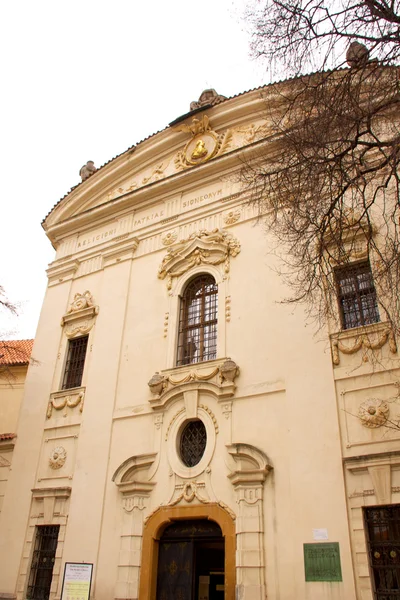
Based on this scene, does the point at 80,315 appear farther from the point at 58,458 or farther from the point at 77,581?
the point at 77,581

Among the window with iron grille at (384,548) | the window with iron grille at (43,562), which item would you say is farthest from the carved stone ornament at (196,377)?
the window with iron grille at (43,562)

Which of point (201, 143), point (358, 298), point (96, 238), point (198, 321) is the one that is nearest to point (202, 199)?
point (201, 143)

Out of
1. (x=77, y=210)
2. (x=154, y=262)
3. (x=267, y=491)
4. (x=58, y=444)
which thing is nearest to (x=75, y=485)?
(x=58, y=444)

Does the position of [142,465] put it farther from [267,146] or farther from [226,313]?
[267,146]

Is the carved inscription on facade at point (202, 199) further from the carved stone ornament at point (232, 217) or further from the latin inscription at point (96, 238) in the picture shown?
the latin inscription at point (96, 238)

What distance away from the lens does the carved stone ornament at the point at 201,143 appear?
1488cm

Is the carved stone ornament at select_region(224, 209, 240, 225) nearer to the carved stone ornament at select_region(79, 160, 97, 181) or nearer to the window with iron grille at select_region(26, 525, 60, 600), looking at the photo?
the carved stone ornament at select_region(79, 160, 97, 181)

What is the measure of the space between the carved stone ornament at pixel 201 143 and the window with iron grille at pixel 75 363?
559 cm

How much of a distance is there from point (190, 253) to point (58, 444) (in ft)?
18.1

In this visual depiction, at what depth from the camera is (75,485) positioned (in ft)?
39.7

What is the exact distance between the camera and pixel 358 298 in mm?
10328

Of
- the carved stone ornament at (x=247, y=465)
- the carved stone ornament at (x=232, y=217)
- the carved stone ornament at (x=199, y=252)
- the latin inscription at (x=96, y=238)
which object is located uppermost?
the latin inscription at (x=96, y=238)

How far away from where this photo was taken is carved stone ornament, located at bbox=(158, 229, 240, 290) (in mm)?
12906

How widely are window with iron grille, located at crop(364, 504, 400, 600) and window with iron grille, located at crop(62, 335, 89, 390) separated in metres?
8.00
